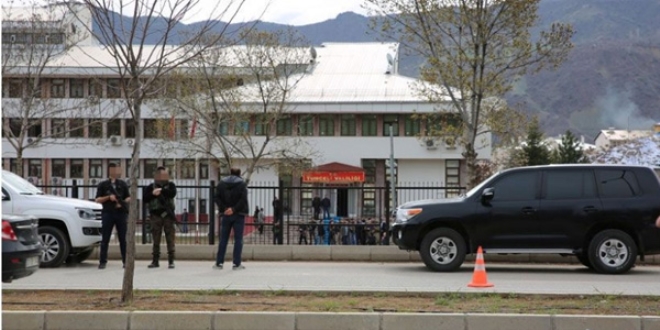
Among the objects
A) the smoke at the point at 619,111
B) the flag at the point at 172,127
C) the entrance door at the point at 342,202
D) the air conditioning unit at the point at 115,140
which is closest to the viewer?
the entrance door at the point at 342,202

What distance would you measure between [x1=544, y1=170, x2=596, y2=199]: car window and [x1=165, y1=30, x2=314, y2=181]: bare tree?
25.9m

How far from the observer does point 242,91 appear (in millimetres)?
46906

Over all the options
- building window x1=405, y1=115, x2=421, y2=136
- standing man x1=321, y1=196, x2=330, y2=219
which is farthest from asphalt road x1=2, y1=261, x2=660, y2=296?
building window x1=405, y1=115, x2=421, y2=136

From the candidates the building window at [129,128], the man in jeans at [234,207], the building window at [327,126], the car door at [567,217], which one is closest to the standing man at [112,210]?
the man in jeans at [234,207]

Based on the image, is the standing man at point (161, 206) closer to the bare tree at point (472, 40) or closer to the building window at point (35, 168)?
the bare tree at point (472, 40)

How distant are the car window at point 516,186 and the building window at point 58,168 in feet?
178

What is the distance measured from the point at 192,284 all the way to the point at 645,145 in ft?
199

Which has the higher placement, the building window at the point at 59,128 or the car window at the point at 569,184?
the building window at the point at 59,128

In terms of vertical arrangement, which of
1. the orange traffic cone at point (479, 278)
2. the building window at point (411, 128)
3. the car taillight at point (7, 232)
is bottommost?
the orange traffic cone at point (479, 278)

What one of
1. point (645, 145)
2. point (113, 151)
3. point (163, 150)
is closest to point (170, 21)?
point (163, 150)

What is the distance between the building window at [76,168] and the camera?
215 ft

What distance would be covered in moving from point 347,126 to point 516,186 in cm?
4460

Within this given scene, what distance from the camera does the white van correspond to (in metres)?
15.9

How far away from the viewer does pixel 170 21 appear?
12.1 meters
